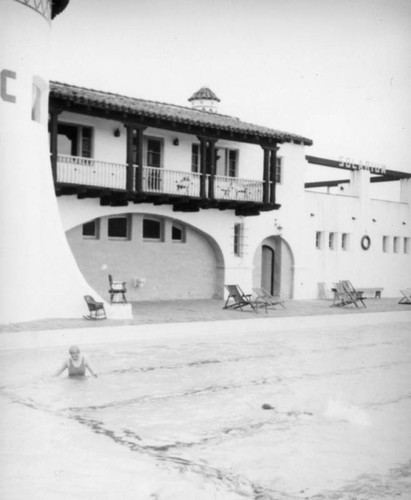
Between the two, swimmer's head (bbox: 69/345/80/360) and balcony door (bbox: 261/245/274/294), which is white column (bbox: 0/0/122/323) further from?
balcony door (bbox: 261/245/274/294)

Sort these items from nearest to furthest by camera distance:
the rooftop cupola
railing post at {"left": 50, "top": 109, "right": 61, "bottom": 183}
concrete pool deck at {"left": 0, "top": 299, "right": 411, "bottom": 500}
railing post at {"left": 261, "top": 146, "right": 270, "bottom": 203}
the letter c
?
1. concrete pool deck at {"left": 0, "top": 299, "right": 411, "bottom": 500}
2. the letter c
3. railing post at {"left": 50, "top": 109, "right": 61, "bottom": 183}
4. railing post at {"left": 261, "top": 146, "right": 270, "bottom": 203}
5. the rooftop cupola

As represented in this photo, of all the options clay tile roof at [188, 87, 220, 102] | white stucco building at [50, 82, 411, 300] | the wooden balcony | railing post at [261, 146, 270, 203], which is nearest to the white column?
white stucco building at [50, 82, 411, 300]

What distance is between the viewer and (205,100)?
32.4 m

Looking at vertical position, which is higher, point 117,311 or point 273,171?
point 273,171

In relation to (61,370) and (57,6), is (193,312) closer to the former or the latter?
(57,6)

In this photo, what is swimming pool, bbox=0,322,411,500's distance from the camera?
615 centimetres

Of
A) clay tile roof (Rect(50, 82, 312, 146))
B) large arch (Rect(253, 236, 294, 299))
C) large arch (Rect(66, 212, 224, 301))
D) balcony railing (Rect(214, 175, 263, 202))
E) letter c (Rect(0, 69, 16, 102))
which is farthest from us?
large arch (Rect(253, 236, 294, 299))

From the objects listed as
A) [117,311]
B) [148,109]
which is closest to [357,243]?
[148,109]

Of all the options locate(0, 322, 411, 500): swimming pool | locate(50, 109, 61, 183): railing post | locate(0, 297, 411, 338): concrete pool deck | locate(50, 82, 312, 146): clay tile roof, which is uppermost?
locate(50, 82, 312, 146): clay tile roof

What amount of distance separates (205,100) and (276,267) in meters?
9.16

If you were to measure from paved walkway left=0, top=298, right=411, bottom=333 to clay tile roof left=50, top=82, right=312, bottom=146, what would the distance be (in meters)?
6.14

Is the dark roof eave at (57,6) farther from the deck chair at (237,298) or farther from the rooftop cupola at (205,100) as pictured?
the rooftop cupola at (205,100)

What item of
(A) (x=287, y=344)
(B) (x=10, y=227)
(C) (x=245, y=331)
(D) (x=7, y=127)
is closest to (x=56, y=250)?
(B) (x=10, y=227)

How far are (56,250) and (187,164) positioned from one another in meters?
8.41
